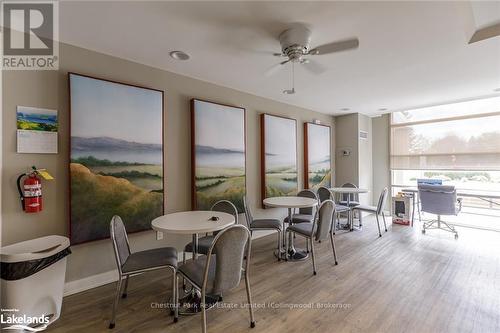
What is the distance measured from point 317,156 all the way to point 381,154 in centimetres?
208

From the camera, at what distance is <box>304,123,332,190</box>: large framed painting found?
5.00 meters

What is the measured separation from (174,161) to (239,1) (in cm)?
204

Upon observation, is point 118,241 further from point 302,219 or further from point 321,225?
point 302,219

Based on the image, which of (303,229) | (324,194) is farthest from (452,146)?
(303,229)

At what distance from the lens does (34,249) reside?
190 centimetres

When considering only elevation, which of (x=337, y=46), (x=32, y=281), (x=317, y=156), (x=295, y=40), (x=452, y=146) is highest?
(x=295, y=40)

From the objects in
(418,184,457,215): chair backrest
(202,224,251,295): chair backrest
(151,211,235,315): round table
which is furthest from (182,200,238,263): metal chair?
(418,184,457,215): chair backrest

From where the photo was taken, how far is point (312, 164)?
16.8 ft

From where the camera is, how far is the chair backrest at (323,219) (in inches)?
109

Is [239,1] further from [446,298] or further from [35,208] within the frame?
[446,298]

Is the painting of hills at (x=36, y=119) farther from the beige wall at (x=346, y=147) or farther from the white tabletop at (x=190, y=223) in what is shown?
the beige wall at (x=346, y=147)

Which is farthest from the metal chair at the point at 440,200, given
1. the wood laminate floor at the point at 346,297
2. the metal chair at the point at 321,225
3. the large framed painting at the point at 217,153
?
the large framed painting at the point at 217,153

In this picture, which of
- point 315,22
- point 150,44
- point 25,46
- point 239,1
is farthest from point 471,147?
point 25,46

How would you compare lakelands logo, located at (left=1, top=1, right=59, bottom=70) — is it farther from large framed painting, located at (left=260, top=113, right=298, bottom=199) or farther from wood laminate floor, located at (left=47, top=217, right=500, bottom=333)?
large framed painting, located at (left=260, top=113, right=298, bottom=199)
